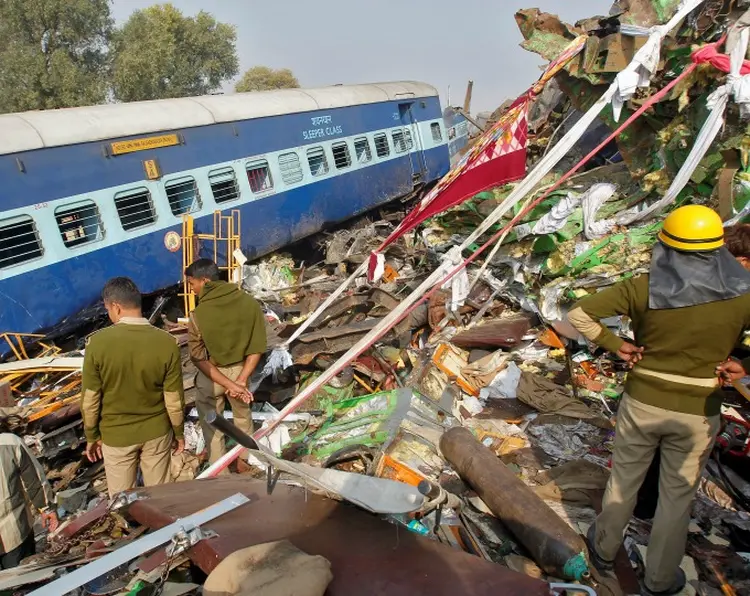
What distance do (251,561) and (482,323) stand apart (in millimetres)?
5622

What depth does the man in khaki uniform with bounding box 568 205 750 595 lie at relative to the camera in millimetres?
2709

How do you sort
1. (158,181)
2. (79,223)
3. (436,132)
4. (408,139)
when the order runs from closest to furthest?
1. (79,223)
2. (158,181)
3. (408,139)
4. (436,132)

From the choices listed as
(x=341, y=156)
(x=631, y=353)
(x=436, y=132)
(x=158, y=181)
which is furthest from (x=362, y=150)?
(x=631, y=353)

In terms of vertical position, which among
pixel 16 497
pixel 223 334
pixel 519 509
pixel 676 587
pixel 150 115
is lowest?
pixel 676 587

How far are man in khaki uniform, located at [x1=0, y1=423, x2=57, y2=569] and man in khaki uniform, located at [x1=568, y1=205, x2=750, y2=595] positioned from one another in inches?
121

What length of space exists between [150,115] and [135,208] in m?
1.59

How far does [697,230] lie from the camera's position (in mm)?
2695

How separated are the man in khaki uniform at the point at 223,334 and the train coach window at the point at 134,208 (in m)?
5.01

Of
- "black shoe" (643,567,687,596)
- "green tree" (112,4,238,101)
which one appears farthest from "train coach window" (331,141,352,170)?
"green tree" (112,4,238,101)

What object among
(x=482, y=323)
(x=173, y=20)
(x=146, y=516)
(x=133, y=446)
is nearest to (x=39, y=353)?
(x=133, y=446)

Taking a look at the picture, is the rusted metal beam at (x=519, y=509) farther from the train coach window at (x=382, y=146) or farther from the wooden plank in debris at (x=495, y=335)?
the train coach window at (x=382, y=146)

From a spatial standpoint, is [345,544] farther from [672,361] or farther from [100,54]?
[100,54]

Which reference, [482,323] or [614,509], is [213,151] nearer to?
[482,323]

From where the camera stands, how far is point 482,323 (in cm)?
701
